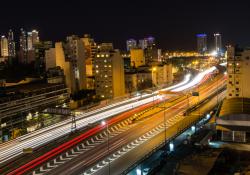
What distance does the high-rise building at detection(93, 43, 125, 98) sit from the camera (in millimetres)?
26156

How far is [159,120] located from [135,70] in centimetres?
1721

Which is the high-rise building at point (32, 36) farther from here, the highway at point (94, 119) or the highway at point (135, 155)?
the highway at point (135, 155)

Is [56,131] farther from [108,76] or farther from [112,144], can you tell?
[108,76]

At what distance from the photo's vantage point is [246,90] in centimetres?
1836

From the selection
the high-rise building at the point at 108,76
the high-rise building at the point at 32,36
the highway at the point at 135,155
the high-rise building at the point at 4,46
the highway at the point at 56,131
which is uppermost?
the high-rise building at the point at 32,36

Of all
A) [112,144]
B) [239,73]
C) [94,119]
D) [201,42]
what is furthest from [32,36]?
[112,144]

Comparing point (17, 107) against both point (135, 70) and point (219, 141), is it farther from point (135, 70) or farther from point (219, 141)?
point (135, 70)

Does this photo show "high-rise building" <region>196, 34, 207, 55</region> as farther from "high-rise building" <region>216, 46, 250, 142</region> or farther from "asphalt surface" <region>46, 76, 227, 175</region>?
"asphalt surface" <region>46, 76, 227, 175</region>

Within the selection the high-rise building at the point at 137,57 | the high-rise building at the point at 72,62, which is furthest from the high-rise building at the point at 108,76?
the high-rise building at the point at 137,57

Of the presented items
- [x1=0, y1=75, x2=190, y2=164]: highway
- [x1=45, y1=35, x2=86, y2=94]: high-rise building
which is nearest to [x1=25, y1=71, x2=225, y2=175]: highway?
[x1=0, y1=75, x2=190, y2=164]: highway

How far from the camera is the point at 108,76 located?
26.4 meters

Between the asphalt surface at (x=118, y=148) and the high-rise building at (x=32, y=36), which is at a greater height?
the high-rise building at (x=32, y=36)

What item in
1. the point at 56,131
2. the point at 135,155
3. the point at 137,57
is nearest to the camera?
the point at 135,155

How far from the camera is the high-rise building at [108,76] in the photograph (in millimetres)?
26156
